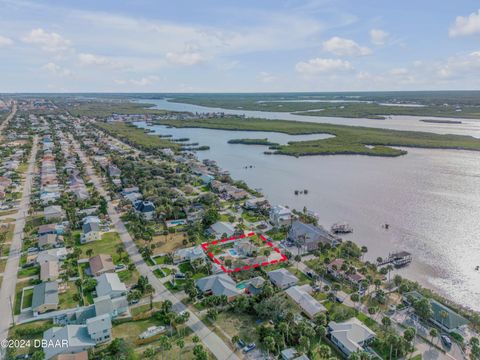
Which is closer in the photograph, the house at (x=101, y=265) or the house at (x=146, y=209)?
the house at (x=101, y=265)

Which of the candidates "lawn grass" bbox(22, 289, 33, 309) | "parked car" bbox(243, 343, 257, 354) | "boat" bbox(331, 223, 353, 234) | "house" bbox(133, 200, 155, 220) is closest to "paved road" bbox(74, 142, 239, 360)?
"parked car" bbox(243, 343, 257, 354)

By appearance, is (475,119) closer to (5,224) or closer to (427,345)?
(427,345)

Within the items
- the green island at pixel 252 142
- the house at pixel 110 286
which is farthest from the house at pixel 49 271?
the green island at pixel 252 142

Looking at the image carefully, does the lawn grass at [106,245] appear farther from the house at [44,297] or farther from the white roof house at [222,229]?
the white roof house at [222,229]

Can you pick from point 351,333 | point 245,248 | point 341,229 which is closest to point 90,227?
point 245,248

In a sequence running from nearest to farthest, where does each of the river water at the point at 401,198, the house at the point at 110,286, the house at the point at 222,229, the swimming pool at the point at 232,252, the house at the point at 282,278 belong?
the house at the point at 110,286 → the house at the point at 282,278 → the river water at the point at 401,198 → the swimming pool at the point at 232,252 → the house at the point at 222,229

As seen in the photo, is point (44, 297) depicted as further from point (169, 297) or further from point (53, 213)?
point (53, 213)
